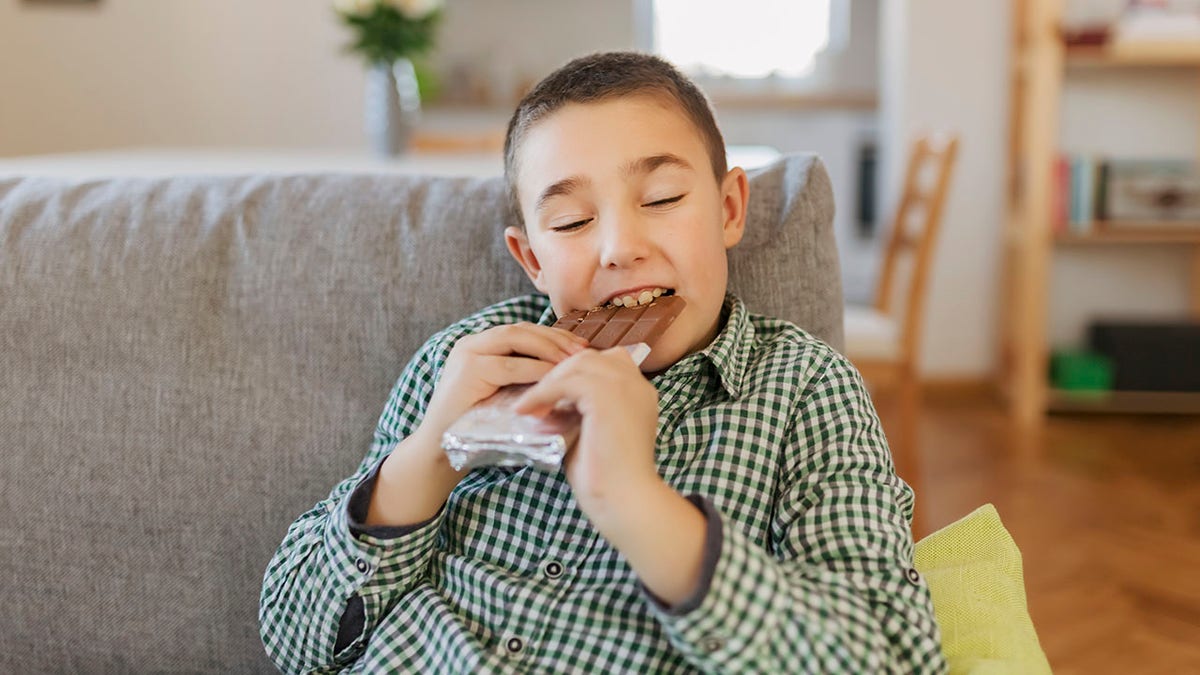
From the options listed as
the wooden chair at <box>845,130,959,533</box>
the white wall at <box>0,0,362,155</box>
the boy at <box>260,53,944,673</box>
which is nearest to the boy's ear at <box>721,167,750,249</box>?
the boy at <box>260,53,944,673</box>

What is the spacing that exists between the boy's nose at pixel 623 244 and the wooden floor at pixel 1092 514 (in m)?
1.52

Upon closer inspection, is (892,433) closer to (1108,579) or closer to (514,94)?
(1108,579)

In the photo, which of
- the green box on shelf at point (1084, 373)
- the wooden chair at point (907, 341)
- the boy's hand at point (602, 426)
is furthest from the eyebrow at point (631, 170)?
the green box on shelf at point (1084, 373)

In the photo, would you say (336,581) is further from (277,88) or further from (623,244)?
(277,88)

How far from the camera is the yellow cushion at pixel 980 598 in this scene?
100 cm

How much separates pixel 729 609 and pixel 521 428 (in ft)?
0.66

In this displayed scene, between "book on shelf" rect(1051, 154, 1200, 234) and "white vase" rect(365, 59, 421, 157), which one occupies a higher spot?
"white vase" rect(365, 59, 421, 157)

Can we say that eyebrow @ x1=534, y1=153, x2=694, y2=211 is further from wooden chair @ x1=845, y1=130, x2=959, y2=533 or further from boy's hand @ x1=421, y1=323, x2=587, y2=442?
wooden chair @ x1=845, y1=130, x2=959, y2=533

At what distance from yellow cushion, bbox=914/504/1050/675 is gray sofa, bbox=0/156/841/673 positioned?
28 centimetres

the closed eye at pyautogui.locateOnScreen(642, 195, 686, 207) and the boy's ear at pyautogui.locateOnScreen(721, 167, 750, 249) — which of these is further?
the boy's ear at pyautogui.locateOnScreen(721, 167, 750, 249)

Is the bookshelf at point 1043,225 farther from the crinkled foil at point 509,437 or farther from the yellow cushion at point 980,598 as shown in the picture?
the crinkled foil at point 509,437

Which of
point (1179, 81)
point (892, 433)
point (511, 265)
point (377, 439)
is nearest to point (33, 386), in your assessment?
point (377, 439)

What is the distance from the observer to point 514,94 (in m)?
5.77

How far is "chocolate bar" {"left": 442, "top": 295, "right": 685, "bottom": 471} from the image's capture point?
0.87m
